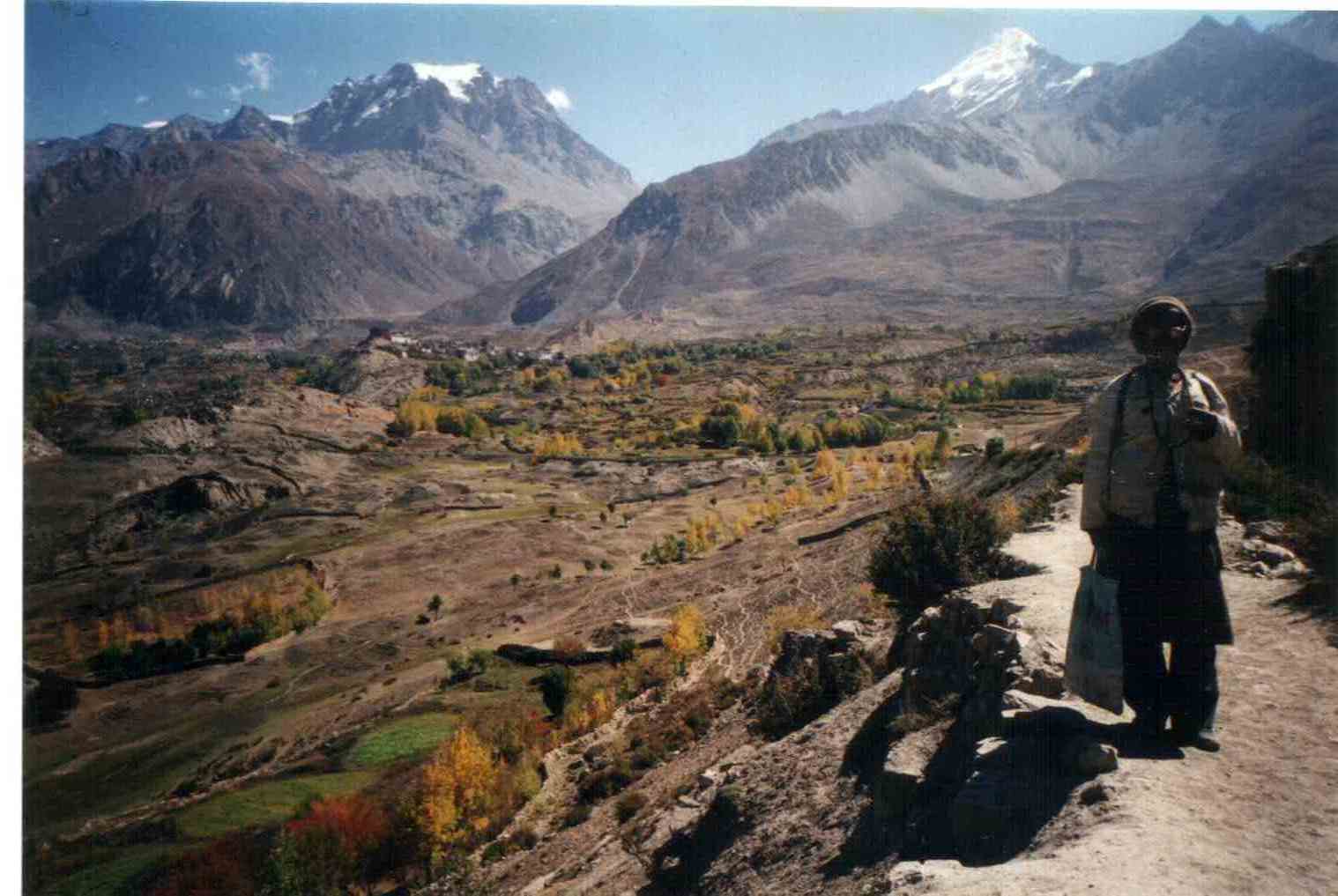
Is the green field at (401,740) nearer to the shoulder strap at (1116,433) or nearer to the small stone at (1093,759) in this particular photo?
the small stone at (1093,759)

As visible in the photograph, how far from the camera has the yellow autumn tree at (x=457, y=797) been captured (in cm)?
1483

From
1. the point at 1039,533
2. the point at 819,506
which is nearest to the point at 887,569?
the point at 1039,533

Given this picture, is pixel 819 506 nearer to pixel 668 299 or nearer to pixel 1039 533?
pixel 1039 533

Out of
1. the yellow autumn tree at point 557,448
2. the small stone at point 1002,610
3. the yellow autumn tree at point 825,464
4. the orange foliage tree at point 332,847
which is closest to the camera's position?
the small stone at point 1002,610

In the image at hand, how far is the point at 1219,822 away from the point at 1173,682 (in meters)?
0.59

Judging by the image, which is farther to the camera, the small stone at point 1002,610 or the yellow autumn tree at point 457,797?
the yellow autumn tree at point 457,797

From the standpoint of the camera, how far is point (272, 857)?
47.4ft

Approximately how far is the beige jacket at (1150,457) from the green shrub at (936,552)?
572 centimetres

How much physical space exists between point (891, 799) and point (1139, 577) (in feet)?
7.70

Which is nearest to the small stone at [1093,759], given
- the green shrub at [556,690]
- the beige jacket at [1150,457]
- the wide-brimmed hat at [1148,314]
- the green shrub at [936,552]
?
the beige jacket at [1150,457]

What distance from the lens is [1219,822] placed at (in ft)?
10.8

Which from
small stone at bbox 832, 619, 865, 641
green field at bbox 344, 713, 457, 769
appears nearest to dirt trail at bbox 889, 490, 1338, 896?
small stone at bbox 832, 619, 865, 641

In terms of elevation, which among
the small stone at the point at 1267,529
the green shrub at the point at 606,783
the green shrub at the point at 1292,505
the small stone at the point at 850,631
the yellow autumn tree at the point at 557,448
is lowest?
the green shrub at the point at 606,783

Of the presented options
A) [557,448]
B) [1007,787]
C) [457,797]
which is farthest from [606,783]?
[557,448]
